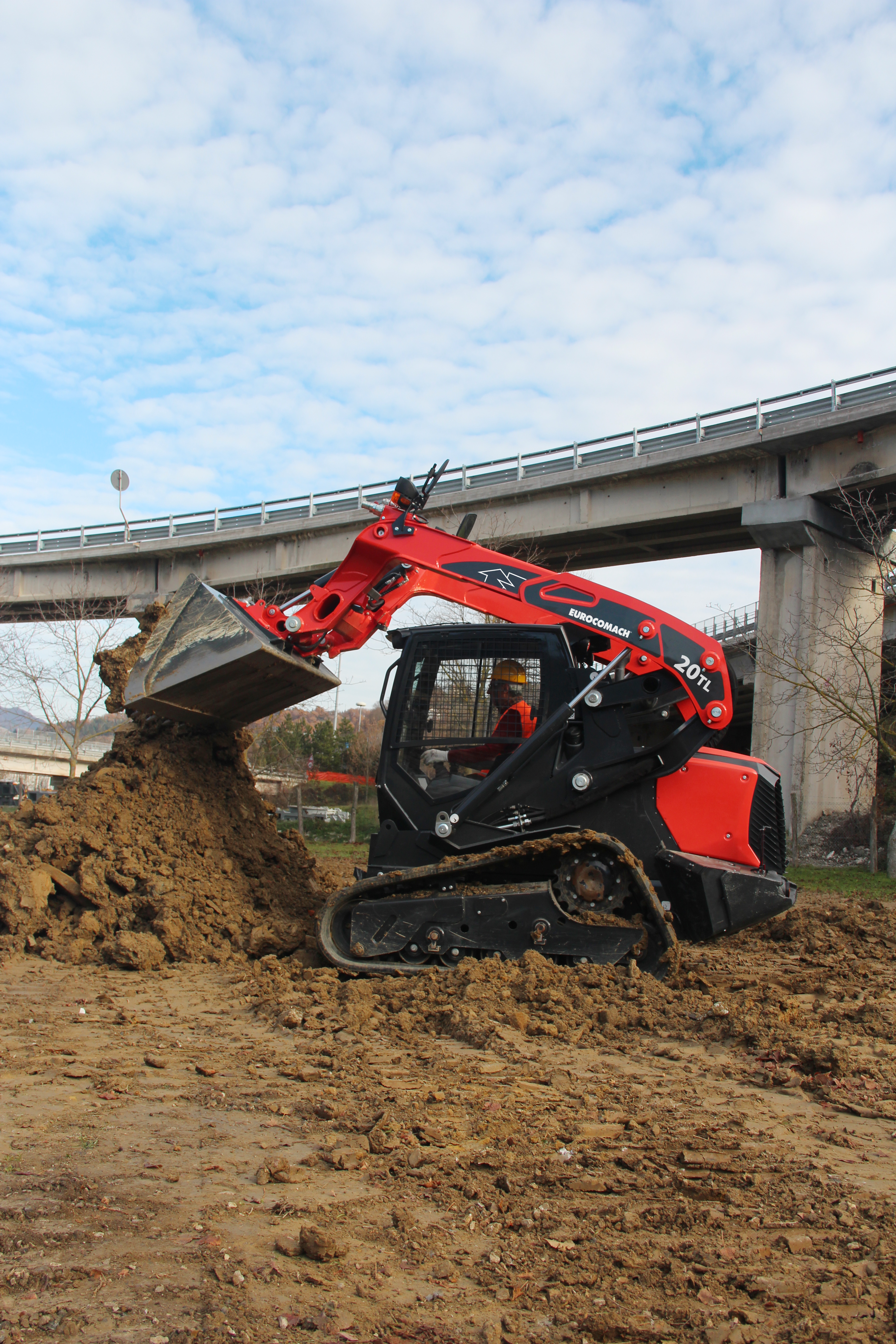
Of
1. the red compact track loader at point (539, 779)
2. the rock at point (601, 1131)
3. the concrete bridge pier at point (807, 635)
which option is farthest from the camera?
the concrete bridge pier at point (807, 635)

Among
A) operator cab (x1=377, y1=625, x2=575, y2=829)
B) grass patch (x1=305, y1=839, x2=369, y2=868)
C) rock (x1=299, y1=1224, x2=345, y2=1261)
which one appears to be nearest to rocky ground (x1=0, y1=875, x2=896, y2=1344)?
rock (x1=299, y1=1224, x2=345, y2=1261)

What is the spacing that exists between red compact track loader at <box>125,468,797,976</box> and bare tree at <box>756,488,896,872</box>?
12.0 metres

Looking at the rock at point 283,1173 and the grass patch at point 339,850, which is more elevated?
the rock at point 283,1173

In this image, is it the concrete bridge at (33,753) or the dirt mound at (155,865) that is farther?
Answer: the concrete bridge at (33,753)

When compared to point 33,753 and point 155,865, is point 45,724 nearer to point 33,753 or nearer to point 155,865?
point 155,865

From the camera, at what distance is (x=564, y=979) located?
6.09 metres

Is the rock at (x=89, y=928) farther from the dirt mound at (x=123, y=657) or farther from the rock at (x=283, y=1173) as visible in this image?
the rock at (x=283, y=1173)

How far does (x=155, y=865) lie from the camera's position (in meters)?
7.98

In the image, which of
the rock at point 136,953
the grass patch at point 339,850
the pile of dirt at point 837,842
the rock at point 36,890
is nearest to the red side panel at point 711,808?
the rock at point 136,953

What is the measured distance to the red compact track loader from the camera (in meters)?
6.52

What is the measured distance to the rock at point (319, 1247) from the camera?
2.83 metres

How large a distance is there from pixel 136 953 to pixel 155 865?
3.14ft

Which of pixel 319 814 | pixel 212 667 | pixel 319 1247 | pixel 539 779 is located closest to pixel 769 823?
pixel 539 779

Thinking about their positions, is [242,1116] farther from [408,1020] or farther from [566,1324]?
[566,1324]
